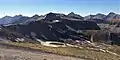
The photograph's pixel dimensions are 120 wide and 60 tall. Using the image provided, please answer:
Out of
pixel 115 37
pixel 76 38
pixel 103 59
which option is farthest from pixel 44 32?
pixel 103 59

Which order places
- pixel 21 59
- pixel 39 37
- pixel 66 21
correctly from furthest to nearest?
pixel 66 21
pixel 39 37
pixel 21 59

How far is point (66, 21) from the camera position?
295 ft

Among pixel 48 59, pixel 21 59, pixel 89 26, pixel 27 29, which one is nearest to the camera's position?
pixel 21 59

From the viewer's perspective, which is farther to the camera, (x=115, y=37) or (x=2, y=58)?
(x=115, y=37)

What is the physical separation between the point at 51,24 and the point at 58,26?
111 inches

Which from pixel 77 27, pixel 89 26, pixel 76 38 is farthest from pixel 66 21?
pixel 76 38

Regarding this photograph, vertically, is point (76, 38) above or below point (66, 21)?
below

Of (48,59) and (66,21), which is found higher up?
(66,21)

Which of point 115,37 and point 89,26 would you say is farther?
point 89,26

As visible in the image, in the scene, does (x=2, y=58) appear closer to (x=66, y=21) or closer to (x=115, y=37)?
(x=115, y=37)

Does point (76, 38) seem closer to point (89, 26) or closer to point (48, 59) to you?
point (89, 26)

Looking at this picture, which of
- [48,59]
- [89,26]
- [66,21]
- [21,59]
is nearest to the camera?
[21,59]

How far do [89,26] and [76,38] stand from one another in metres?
24.2

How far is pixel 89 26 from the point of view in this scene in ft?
314
